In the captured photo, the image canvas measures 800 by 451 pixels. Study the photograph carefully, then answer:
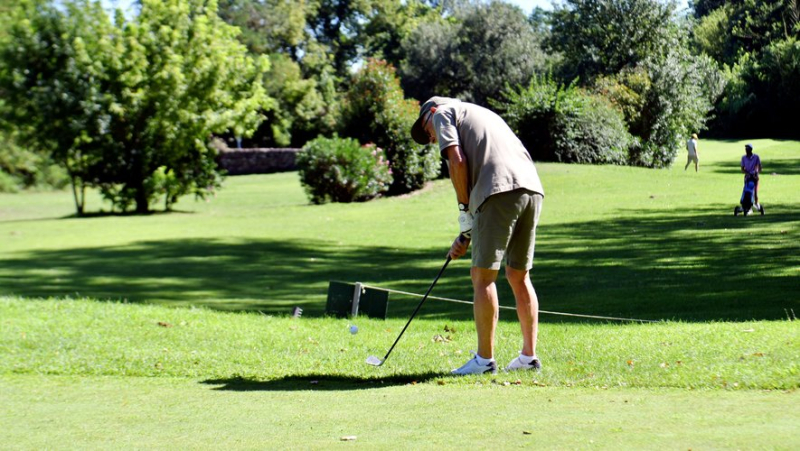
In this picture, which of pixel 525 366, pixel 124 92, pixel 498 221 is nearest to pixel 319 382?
pixel 525 366

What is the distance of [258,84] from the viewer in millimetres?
37312

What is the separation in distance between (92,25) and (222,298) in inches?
875

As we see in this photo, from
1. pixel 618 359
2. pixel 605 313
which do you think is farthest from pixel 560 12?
pixel 618 359

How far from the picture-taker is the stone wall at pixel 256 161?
60.0m

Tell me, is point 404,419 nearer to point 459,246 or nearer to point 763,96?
point 459,246

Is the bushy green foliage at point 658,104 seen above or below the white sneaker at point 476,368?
above

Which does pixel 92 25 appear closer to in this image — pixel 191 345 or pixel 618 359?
pixel 191 345

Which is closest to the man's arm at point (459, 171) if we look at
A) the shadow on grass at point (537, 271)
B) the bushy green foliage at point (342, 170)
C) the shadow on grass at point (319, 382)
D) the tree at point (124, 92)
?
the shadow on grass at point (319, 382)

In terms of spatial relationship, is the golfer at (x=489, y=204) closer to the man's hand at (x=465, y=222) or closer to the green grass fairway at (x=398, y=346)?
the man's hand at (x=465, y=222)

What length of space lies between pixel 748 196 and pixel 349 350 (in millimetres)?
16103

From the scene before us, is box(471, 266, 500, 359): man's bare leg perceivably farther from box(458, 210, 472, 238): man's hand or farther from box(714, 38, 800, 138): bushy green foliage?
box(714, 38, 800, 138): bushy green foliage

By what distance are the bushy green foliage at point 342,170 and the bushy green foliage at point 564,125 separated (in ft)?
24.6

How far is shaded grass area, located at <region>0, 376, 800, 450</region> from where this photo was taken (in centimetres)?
504

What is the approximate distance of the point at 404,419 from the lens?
584 cm
